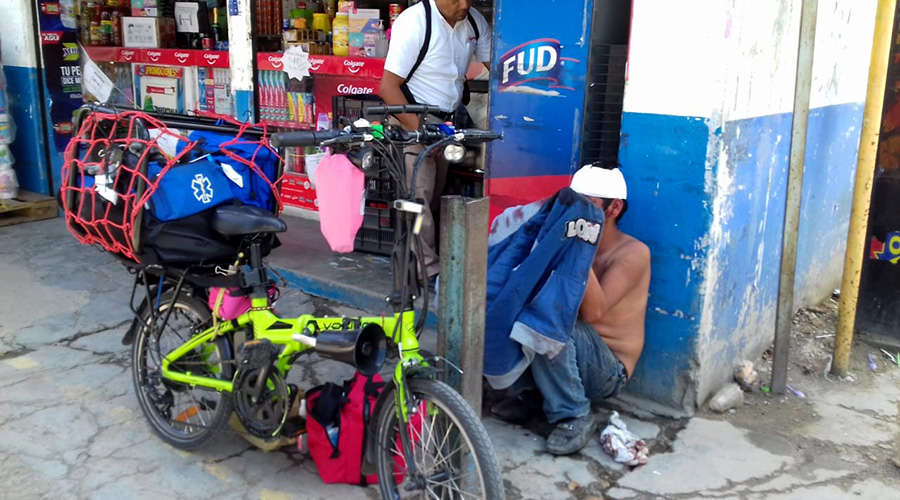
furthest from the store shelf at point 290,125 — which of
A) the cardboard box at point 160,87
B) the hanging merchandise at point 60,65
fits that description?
the hanging merchandise at point 60,65

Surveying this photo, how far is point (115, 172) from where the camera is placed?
3.02m

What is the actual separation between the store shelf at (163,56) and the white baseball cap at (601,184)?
4.29m

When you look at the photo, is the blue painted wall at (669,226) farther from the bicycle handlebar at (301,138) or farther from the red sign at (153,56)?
the red sign at (153,56)

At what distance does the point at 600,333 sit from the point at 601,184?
66cm

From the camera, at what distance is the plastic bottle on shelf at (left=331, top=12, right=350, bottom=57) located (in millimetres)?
6078

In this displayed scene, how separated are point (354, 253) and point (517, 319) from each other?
259cm

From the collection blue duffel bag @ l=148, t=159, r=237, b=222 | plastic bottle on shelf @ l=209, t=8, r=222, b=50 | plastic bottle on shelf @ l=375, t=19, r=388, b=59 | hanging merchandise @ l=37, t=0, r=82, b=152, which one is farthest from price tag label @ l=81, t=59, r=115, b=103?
blue duffel bag @ l=148, t=159, r=237, b=222

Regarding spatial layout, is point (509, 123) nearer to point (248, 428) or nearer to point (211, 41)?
point (248, 428)

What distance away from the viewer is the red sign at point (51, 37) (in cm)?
720

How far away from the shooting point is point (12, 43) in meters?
7.34

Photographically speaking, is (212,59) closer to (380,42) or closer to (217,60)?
(217,60)

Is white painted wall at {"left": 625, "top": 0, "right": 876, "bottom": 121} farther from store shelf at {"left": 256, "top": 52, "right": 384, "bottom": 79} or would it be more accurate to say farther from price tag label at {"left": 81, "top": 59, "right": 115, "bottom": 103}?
price tag label at {"left": 81, "top": 59, "right": 115, "bottom": 103}

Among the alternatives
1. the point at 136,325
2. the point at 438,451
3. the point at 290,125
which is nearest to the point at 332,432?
the point at 438,451

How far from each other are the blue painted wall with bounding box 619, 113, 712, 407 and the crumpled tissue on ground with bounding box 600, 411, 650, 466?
37 centimetres
